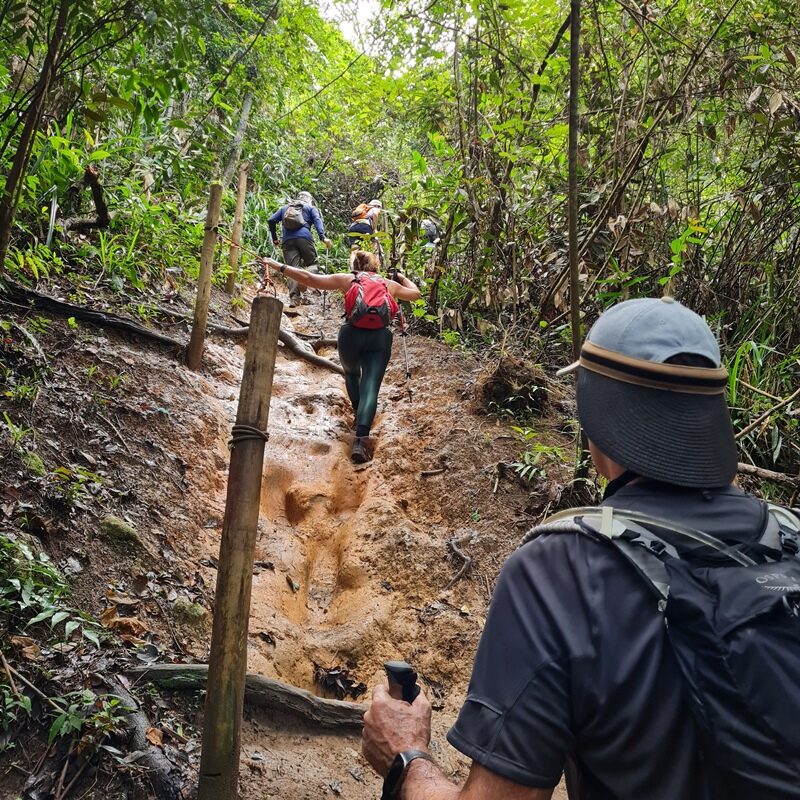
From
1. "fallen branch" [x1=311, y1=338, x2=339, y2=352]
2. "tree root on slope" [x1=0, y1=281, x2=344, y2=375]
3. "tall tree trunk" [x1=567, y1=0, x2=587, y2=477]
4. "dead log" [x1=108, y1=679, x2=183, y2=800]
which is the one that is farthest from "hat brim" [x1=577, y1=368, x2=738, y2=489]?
"fallen branch" [x1=311, y1=338, x2=339, y2=352]

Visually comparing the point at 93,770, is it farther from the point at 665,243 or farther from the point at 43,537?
the point at 665,243

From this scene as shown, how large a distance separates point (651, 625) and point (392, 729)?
2.45ft

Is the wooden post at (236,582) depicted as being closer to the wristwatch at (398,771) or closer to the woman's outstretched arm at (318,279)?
the wristwatch at (398,771)

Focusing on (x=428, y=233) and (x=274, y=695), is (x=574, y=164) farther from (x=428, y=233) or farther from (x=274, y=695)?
(x=428, y=233)

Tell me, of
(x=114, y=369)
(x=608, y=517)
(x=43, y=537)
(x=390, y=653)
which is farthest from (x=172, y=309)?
(x=608, y=517)

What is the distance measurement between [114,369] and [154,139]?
4928mm

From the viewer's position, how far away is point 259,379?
228 cm

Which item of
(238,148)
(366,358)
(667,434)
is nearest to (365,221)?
(238,148)

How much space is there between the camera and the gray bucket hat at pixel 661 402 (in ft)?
4.07

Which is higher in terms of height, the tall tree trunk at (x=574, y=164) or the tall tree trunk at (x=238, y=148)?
the tall tree trunk at (x=238, y=148)

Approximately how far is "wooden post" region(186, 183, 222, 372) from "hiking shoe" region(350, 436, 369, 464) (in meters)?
1.71

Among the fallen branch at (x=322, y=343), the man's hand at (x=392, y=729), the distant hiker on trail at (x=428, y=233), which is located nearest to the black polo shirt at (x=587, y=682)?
the man's hand at (x=392, y=729)

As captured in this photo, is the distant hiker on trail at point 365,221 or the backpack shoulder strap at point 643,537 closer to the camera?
the backpack shoulder strap at point 643,537

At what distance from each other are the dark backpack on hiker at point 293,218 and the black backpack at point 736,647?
1024 cm
